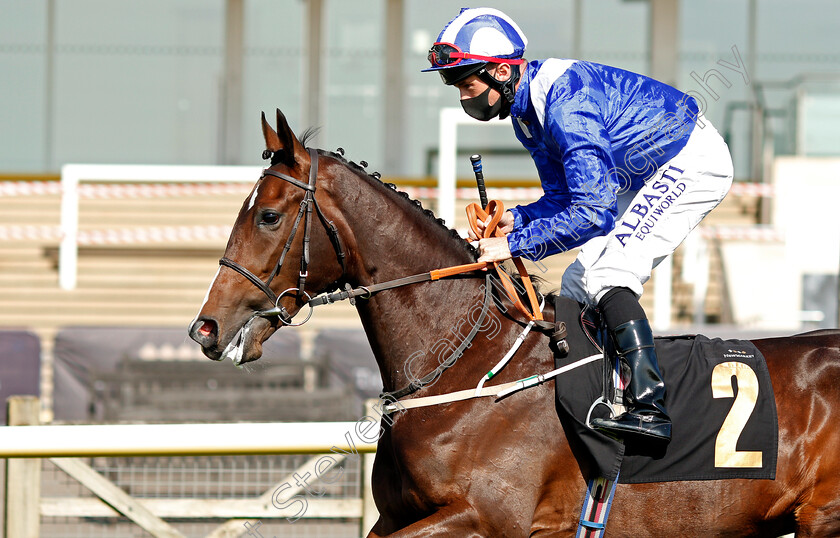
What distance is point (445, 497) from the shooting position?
2.88 metres

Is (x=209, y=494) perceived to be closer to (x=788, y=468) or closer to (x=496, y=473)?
(x=496, y=473)

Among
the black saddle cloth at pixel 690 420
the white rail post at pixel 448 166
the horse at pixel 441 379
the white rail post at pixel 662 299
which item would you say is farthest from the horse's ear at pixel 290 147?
the white rail post at pixel 662 299

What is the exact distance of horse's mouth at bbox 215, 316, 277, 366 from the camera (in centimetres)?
291

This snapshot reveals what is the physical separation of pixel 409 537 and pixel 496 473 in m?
0.33

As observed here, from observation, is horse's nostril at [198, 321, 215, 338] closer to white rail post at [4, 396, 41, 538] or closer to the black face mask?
the black face mask

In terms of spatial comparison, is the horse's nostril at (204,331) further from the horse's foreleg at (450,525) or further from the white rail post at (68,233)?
the white rail post at (68,233)

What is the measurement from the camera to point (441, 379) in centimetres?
304

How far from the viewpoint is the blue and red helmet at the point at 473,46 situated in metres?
3.09

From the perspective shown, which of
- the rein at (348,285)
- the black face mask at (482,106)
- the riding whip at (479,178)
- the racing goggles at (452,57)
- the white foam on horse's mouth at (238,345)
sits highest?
the racing goggles at (452,57)

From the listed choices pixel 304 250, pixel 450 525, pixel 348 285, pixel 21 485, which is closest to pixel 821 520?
pixel 450 525

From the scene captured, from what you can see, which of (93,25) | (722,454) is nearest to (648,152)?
(722,454)

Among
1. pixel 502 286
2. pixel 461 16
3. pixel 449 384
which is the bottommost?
pixel 449 384

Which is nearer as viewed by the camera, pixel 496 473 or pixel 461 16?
pixel 496 473

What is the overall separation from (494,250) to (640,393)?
0.65m
